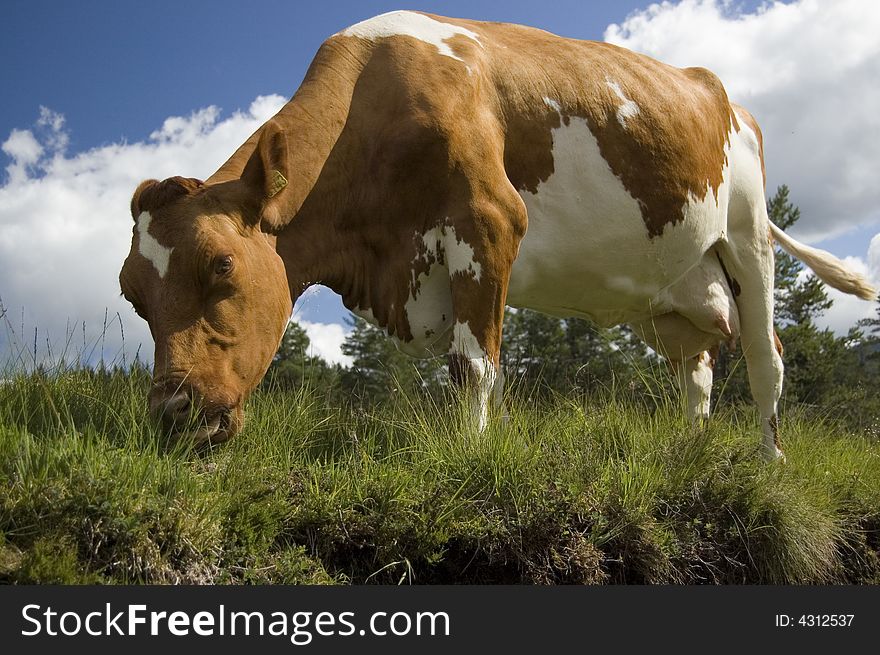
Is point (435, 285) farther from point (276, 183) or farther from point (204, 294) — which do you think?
point (204, 294)

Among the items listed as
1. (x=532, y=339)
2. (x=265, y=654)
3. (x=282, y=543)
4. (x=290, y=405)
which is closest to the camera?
(x=265, y=654)

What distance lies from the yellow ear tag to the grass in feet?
4.58

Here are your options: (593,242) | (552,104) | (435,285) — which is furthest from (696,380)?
(435,285)

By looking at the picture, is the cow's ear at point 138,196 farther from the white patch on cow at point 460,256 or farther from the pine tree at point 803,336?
the pine tree at point 803,336

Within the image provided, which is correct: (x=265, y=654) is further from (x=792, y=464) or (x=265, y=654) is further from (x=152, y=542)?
(x=792, y=464)

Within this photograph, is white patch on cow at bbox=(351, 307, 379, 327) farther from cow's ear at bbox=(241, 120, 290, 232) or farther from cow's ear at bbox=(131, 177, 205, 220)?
cow's ear at bbox=(131, 177, 205, 220)

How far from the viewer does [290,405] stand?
5.52 meters

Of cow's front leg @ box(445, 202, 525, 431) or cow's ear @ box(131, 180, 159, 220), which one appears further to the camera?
cow's front leg @ box(445, 202, 525, 431)

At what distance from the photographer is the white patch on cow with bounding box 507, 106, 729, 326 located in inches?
232

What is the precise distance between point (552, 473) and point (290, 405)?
189 cm

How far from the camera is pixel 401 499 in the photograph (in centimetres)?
420

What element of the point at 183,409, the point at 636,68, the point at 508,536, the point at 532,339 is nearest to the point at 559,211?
the point at 636,68

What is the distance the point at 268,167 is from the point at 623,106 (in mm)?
2952

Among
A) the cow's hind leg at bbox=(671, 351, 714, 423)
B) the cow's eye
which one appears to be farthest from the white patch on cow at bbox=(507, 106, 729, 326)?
the cow's eye
